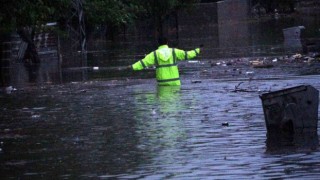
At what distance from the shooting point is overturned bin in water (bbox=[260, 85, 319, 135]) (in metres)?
12.2

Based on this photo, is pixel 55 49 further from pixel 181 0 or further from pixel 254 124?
pixel 254 124

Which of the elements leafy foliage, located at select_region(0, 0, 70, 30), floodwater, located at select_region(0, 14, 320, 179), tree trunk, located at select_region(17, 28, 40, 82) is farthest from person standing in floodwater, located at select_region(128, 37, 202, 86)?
tree trunk, located at select_region(17, 28, 40, 82)

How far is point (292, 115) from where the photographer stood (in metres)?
12.4

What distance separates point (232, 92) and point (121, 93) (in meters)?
2.93

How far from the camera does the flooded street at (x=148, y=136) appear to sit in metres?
10.2

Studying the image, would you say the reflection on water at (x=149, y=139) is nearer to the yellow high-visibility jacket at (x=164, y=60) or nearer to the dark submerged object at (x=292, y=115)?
the dark submerged object at (x=292, y=115)

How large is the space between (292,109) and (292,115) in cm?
14

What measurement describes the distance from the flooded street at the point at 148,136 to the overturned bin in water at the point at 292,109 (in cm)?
34

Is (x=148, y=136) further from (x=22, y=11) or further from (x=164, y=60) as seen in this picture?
(x=22, y=11)

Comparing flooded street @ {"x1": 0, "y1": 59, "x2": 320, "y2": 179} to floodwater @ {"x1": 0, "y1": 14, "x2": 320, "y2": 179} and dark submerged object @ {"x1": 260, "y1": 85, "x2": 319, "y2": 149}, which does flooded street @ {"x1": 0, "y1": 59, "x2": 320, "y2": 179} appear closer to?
floodwater @ {"x1": 0, "y1": 14, "x2": 320, "y2": 179}

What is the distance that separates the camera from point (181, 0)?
208 feet

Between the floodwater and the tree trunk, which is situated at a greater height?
the tree trunk

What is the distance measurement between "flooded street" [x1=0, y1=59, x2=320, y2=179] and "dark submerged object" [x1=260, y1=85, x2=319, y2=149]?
10.6 inches

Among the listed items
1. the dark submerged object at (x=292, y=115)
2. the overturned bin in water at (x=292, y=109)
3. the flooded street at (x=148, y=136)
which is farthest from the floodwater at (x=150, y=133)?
the overturned bin in water at (x=292, y=109)
